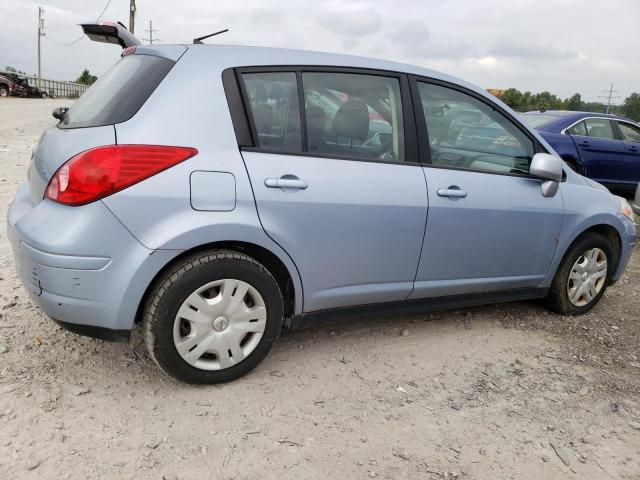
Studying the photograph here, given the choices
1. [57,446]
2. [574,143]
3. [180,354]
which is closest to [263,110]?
[180,354]

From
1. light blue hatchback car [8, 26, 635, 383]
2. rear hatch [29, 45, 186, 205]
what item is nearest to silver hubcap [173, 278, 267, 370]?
light blue hatchback car [8, 26, 635, 383]

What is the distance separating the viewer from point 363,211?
3.00 metres

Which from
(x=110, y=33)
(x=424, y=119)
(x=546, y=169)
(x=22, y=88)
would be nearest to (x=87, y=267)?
(x=110, y=33)

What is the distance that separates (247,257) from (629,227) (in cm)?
308

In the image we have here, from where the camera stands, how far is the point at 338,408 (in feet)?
9.14

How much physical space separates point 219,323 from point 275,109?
1.11 meters

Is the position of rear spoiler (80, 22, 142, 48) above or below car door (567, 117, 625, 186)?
above

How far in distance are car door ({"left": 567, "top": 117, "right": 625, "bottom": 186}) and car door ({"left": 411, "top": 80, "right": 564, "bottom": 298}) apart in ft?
17.5

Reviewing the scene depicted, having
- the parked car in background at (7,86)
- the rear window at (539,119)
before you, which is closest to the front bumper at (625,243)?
the rear window at (539,119)

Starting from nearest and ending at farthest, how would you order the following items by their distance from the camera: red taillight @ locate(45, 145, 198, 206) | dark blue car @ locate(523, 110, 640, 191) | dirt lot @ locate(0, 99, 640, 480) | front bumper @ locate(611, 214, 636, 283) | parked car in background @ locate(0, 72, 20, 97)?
dirt lot @ locate(0, 99, 640, 480)
red taillight @ locate(45, 145, 198, 206)
front bumper @ locate(611, 214, 636, 283)
dark blue car @ locate(523, 110, 640, 191)
parked car in background @ locate(0, 72, 20, 97)

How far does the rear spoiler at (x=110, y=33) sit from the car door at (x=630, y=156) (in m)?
8.02

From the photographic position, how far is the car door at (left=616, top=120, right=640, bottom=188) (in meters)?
8.99

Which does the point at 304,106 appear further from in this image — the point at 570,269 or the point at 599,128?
the point at 599,128

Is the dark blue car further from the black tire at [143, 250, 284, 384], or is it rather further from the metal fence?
the metal fence
